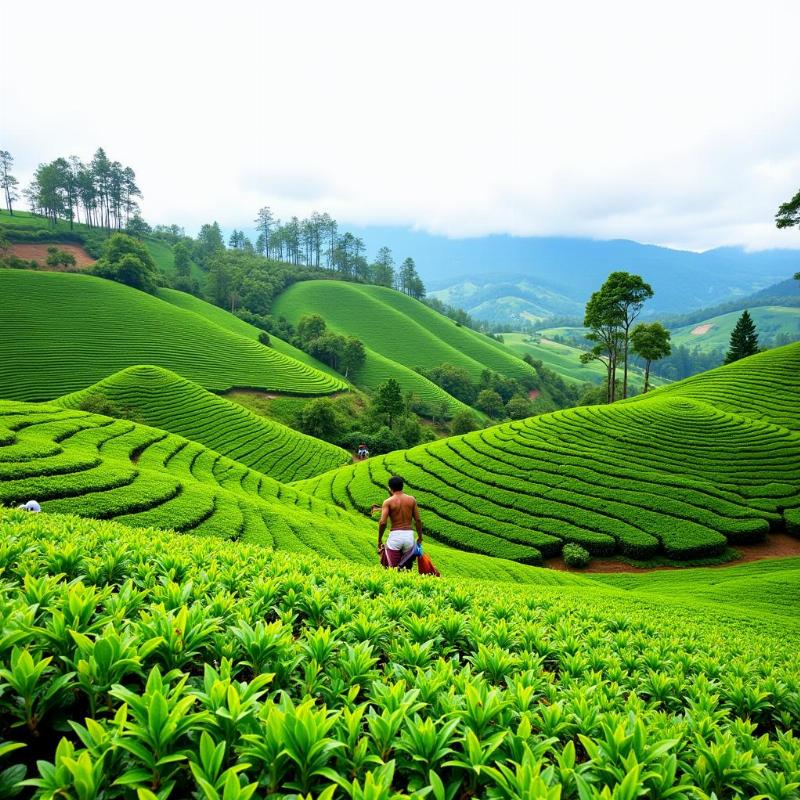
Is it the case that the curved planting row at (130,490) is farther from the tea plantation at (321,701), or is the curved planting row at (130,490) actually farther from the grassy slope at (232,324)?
the grassy slope at (232,324)

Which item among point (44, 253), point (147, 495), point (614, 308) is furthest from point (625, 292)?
point (44, 253)

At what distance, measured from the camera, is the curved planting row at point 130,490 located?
1312cm

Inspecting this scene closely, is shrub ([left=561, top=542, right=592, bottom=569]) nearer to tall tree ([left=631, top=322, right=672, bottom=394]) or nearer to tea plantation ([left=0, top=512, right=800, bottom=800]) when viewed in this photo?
tea plantation ([left=0, top=512, right=800, bottom=800])

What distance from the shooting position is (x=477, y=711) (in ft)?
9.16

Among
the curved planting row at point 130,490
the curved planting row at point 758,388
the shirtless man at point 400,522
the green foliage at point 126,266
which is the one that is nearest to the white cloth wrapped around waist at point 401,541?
the shirtless man at point 400,522

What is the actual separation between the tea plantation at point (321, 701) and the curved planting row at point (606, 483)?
16.6 m

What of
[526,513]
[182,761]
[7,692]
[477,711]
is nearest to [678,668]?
[477,711]

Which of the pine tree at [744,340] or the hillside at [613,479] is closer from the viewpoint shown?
the hillside at [613,479]

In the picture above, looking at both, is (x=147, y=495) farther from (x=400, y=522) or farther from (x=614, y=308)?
(x=614, y=308)

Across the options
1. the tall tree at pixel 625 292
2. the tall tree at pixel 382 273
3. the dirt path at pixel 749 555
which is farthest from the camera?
the tall tree at pixel 382 273

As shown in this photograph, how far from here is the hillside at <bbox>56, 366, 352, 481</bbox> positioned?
40.6 meters

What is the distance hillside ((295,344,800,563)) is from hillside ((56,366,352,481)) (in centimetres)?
1088

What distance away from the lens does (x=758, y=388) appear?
36.0 m

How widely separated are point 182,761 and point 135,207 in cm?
14348
